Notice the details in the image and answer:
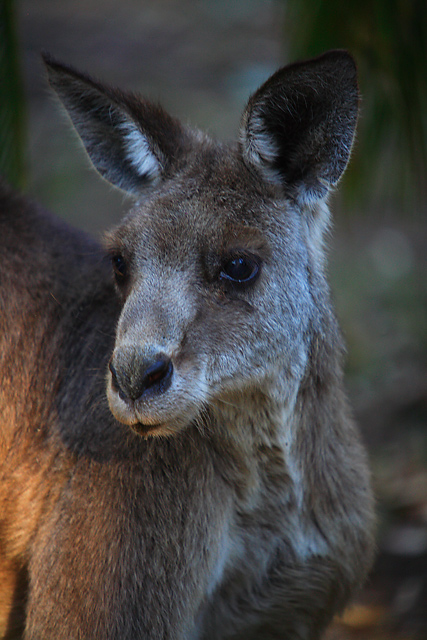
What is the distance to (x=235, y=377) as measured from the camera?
11.2ft

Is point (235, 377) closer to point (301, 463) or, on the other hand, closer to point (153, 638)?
point (301, 463)

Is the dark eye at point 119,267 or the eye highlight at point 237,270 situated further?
the dark eye at point 119,267

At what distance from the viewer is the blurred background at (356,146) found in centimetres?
539

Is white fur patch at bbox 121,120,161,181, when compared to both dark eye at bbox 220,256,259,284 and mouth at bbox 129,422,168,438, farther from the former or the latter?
mouth at bbox 129,422,168,438

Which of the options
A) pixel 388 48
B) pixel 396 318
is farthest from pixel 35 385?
pixel 396 318

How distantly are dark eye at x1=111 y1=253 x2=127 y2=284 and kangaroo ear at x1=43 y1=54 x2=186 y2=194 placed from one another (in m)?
0.49

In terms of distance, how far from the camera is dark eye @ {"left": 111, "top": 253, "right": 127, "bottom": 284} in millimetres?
3662

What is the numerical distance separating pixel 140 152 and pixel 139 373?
137 cm

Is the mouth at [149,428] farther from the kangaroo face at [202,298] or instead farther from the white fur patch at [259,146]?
the white fur patch at [259,146]

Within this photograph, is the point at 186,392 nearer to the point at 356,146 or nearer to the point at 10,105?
the point at 10,105

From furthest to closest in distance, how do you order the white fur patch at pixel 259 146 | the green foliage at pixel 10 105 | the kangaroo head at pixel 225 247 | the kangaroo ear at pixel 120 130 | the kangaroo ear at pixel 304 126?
the green foliage at pixel 10 105, the kangaroo ear at pixel 120 130, the white fur patch at pixel 259 146, the kangaroo ear at pixel 304 126, the kangaroo head at pixel 225 247

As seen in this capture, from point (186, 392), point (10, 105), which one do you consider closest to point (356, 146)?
point (10, 105)

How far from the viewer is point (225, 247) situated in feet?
11.3

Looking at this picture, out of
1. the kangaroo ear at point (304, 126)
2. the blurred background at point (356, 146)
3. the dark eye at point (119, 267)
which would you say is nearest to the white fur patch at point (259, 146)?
the kangaroo ear at point (304, 126)
